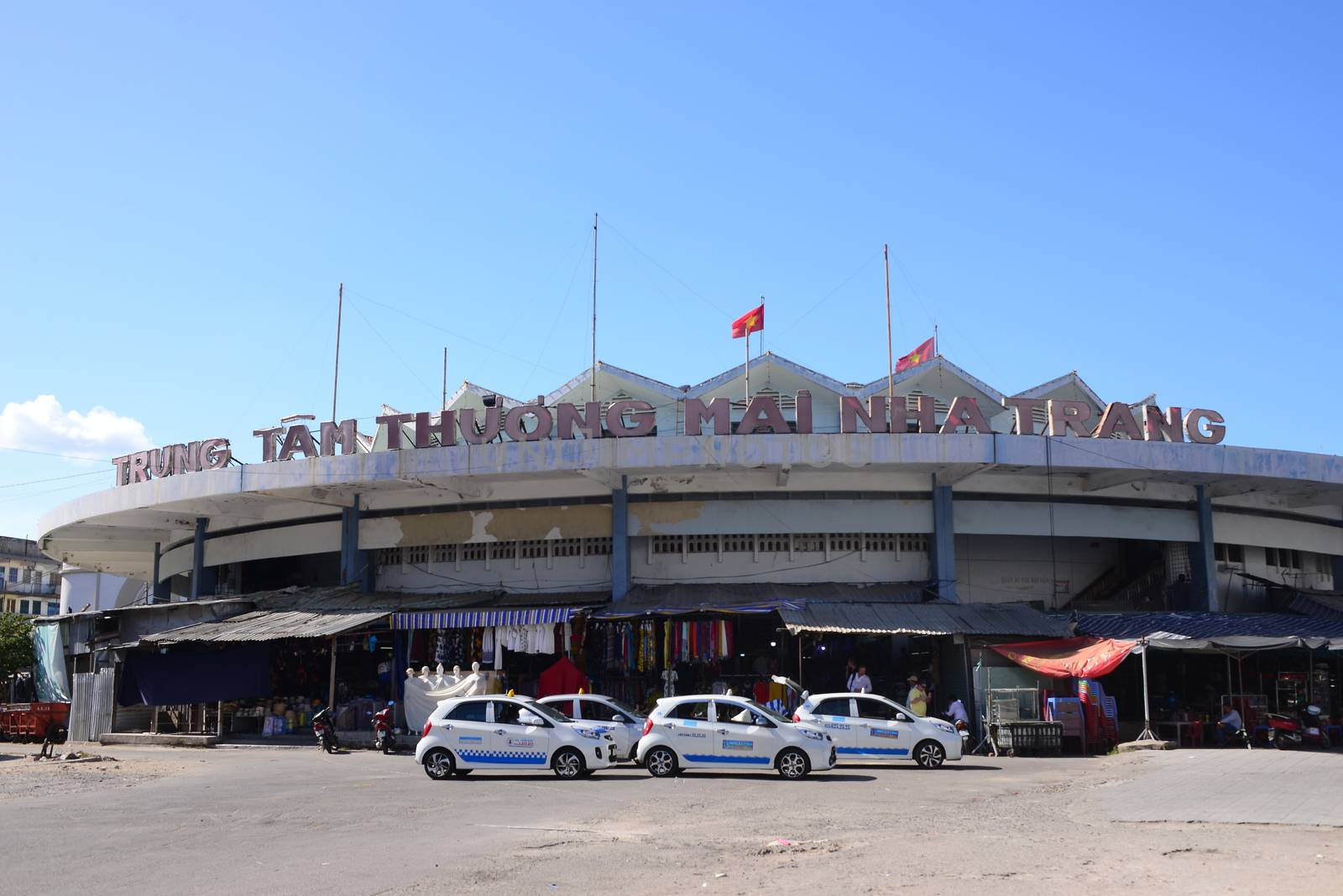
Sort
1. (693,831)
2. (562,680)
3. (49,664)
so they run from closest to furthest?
1. (693,831)
2. (562,680)
3. (49,664)

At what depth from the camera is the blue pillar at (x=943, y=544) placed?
27234 mm

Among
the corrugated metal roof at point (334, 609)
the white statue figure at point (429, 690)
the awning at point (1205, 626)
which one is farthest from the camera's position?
the corrugated metal roof at point (334, 609)

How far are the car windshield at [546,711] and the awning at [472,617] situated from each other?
20.9 ft

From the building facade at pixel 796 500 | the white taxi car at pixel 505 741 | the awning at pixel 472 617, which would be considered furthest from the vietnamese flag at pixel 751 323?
the white taxi car at pixel 505 741

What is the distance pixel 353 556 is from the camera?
100 feet

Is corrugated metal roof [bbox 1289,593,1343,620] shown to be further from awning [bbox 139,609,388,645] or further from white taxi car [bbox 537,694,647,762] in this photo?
awning [bbox 139,609,388,645]

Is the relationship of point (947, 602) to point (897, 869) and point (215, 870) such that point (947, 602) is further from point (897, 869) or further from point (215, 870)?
point (215, 870)

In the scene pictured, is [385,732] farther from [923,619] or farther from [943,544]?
[943,544]

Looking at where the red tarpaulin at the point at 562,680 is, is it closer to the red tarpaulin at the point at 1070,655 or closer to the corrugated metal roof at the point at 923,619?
the corrugated metal roof at the point at 923,619

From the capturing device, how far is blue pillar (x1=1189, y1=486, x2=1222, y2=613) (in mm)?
28156

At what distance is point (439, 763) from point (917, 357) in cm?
2295

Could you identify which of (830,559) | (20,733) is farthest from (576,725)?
(20,733)

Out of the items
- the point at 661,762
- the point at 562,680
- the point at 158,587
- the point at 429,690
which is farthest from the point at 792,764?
the point at 158,587

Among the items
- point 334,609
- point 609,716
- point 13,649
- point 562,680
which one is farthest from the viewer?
point 13,649
